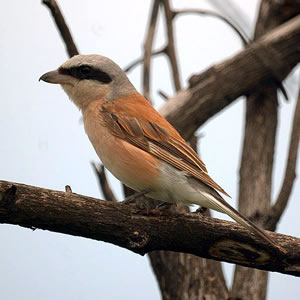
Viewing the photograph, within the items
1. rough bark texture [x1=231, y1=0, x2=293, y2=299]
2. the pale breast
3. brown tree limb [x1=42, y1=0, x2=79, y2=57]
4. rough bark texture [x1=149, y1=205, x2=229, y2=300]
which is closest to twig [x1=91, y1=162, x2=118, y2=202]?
rough bark texture [x1=149, y1=205, x2=229, y2=300]

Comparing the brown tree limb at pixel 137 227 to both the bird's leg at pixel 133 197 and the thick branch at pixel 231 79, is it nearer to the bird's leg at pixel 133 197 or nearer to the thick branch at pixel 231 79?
the bird's leg at pixel 133 197

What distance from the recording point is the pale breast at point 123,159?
3494 mm

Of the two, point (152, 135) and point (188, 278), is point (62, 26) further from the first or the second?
point (188, 278)

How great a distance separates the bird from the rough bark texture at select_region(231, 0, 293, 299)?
4.07ft

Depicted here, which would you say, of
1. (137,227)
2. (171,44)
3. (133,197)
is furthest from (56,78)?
(171,44)

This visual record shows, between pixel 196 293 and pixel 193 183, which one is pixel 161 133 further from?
pixel 196 293

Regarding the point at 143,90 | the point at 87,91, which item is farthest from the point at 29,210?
the point at 143,90

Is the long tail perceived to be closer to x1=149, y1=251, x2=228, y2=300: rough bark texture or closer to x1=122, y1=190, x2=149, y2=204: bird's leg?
x1=122, y1=190, x2=149, y2=204: bird's leg

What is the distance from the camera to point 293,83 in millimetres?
3539

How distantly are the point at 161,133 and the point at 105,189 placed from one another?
1.02 m

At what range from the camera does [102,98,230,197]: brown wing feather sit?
3504 mm

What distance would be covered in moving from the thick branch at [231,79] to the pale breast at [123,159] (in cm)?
154

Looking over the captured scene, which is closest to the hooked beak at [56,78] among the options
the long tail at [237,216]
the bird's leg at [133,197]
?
the bird's leg at [133,197]

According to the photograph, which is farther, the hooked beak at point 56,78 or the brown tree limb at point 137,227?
the hooked beak at point 56,78
